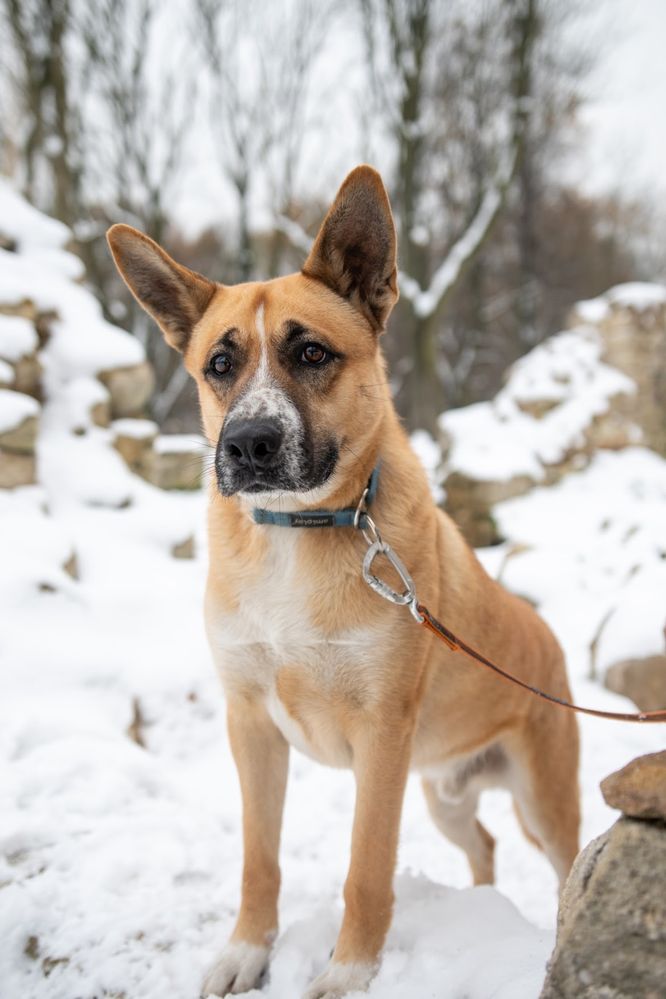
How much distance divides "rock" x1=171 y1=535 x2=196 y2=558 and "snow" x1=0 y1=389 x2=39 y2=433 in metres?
1.75

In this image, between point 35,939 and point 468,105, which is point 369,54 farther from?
point 35,939

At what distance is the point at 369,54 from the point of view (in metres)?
14.4

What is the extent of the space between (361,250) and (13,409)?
435 centimetres

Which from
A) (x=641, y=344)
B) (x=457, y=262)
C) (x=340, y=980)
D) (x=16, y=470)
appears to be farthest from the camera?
(x=457, y=262)

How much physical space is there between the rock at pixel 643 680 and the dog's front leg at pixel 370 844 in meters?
2.80

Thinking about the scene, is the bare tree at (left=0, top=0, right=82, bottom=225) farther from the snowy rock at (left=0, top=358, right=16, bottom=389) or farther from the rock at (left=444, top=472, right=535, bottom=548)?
the rock at (left=444, top=472, right=535, bottom=548)

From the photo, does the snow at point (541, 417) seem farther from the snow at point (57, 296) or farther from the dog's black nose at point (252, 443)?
the dog's black nose at point (252, 443)

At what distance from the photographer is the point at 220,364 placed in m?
2.28

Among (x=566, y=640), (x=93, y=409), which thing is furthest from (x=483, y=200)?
(x=566, y=640)

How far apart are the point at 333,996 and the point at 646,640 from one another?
3162mm

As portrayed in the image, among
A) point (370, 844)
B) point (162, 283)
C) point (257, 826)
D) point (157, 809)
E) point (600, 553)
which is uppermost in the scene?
point (162, 283)

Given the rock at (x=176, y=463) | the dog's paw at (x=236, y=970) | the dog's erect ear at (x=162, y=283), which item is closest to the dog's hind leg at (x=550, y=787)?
the dog's paw at (x=236, y=970)

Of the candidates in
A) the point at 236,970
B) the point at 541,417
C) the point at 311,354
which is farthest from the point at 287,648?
the point at 541,417

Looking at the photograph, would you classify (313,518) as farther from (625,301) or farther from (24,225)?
(625,301)
